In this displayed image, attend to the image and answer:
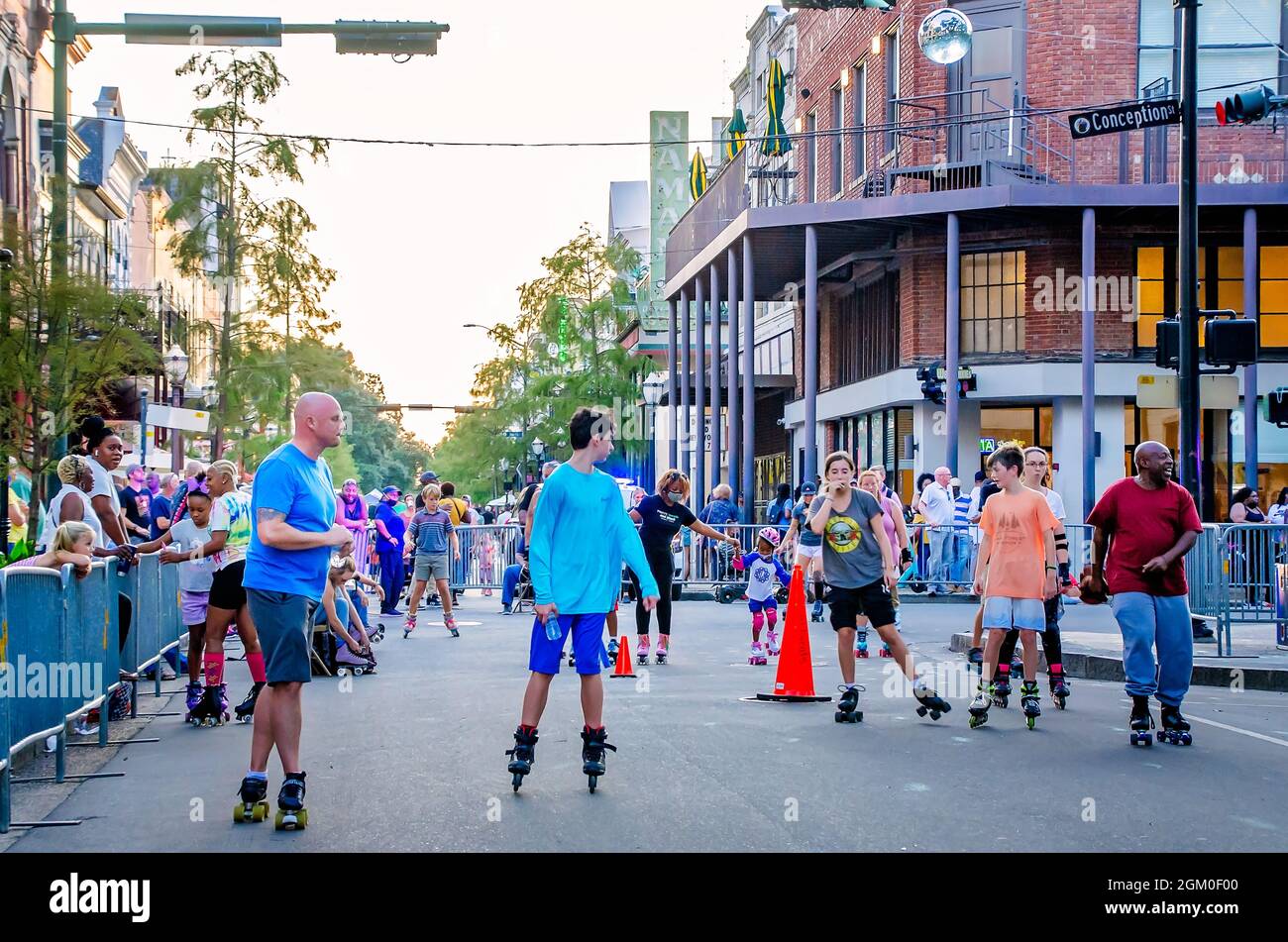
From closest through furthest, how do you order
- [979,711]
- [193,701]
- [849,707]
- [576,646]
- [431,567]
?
[576,646] → [979,711] → [849,707] → [193,701] → [431,567]

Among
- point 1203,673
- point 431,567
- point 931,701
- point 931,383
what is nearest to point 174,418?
point 431,567

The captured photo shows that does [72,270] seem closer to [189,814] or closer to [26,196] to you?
[26,196]

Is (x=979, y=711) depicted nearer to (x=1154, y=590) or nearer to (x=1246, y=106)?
(x=1154, y=590)

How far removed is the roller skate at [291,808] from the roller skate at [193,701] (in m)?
4.07

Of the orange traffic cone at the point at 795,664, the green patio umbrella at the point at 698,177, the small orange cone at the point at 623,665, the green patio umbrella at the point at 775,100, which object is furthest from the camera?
the green patio umbrella at the point at 698,177

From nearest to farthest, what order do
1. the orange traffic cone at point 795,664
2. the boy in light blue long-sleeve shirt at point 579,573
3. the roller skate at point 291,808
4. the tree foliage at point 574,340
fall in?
the roller skate at point 291,808 → the boy in light blue long-sleeve shirt at point 579,573 → the orange traffic cone at point 795,664 → the tree foliage at point 574,340

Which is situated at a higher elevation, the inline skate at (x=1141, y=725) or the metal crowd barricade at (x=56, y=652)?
the metal crowd barricade at (x=56, y=652)

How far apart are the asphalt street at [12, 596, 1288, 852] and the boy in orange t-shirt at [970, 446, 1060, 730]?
1.99 ft

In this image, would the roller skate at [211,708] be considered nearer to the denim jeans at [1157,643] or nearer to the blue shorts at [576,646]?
the blue shorts at [576,646]

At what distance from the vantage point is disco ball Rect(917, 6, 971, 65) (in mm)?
24156

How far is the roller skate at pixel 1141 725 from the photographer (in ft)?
32.6

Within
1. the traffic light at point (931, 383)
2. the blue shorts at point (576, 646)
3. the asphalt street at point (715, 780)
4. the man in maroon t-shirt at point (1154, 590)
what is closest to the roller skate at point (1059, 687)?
the asphalt street at point (715, 780)

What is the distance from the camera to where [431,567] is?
66.2ft

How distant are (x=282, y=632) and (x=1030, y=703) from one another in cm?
545
